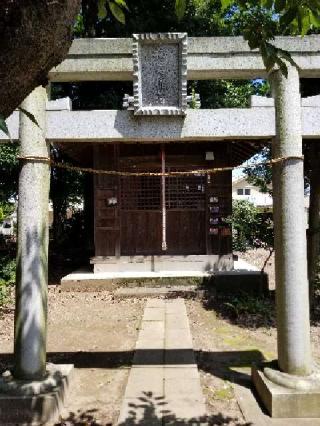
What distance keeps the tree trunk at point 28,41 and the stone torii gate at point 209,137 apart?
9.14 feet

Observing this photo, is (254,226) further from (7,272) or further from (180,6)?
(180,6)

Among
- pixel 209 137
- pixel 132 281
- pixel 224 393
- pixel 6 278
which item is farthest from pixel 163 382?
pixel 6 278

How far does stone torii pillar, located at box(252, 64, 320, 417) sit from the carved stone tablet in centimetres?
103

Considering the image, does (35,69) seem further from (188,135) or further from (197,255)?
(197,255)

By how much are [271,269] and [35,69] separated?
14354 millimetres

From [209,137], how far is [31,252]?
2266 mm

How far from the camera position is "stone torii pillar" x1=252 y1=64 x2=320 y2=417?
4.39 meters

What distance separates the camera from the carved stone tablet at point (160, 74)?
15.2ft

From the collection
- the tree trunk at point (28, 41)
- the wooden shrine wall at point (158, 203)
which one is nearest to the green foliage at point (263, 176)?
the wooden shrine wall at point (158, 203)

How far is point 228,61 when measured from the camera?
15.2 feet

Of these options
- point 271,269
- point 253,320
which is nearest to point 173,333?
point 253,320

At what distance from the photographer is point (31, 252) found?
445cm

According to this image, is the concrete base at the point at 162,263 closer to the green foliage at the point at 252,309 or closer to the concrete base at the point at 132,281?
the concrete base at the point at 132,281

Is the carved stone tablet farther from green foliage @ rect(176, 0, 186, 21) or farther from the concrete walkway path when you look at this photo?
the concrete walkway path
